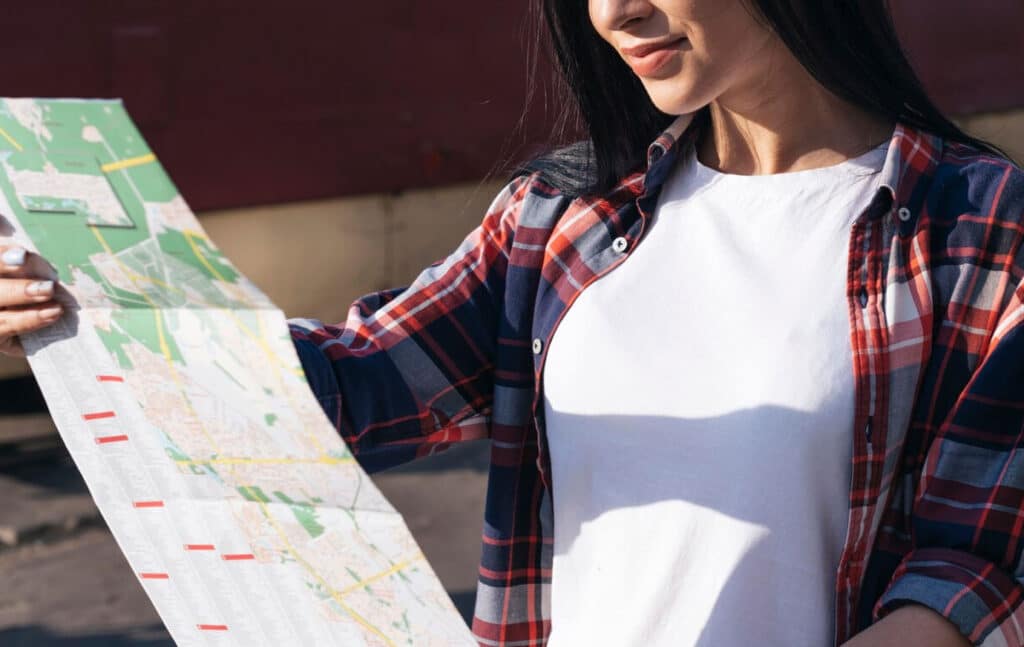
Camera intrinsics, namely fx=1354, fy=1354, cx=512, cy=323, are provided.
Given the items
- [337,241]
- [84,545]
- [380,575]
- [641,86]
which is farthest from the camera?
[337,241]

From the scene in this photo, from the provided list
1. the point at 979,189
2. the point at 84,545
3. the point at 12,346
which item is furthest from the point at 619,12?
the point at 84,545

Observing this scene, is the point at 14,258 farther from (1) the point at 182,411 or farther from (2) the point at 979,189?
(2) the point at 979,189

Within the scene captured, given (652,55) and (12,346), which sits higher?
(652,55)

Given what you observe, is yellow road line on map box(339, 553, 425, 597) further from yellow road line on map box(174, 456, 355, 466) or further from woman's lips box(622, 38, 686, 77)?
woman's lips box(622, 38, 686, 77)

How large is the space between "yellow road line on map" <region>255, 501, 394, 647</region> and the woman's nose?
0.56 metres

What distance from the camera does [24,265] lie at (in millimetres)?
1158

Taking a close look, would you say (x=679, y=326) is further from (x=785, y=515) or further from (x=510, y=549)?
(x=510, y=549)

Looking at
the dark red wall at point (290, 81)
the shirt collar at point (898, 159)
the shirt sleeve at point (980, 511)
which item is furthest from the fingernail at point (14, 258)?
the dark red wall at point (290, 81)

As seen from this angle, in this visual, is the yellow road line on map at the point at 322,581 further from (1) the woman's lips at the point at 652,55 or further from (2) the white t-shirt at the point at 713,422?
(1) the woman's lips at the point at 652,55

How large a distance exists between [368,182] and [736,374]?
15.8 ft

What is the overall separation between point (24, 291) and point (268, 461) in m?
0.27

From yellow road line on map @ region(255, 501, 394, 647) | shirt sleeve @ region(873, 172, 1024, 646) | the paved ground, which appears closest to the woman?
shirt sleeve @ region(873, 172, 1024, 646)

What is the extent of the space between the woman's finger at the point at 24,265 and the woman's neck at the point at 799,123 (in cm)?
69

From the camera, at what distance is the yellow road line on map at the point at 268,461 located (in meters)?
1.05
